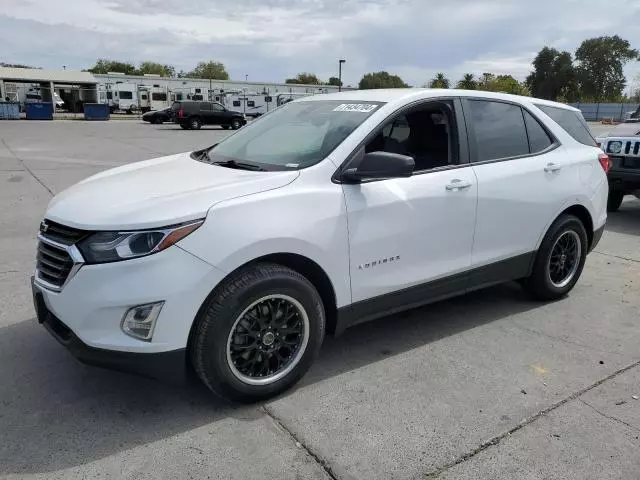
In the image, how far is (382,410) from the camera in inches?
123

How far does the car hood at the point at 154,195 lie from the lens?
278 centimetres

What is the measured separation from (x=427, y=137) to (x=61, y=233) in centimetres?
254

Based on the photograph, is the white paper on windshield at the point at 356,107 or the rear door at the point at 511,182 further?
the rear door at the point at 511,182

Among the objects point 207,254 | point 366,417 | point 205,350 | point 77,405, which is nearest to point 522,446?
point 366,417

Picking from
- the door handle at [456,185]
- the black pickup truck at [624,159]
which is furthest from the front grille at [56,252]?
the black pickup truck at [624,159]

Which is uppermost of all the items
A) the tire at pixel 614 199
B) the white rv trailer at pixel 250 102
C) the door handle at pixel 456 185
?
the white rv trailer at pixel 250 102

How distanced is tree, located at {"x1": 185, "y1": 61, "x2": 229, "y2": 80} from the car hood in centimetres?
11542

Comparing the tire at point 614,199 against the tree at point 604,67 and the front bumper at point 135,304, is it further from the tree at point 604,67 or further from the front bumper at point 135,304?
the tree at point 604,67

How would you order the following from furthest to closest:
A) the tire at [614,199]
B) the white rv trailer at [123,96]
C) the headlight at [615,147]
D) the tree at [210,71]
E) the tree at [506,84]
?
the tree at [210,71] < the tree at [506,84] < the white rv trailer at [123,96] < the tire at [614,199] < the headlight at [615,147]

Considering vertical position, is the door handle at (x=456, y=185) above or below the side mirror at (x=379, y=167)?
below

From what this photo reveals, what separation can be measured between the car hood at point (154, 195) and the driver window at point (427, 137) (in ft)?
3.59

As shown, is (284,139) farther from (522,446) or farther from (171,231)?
(522,446)

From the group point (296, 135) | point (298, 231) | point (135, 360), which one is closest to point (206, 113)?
point (296, 135)

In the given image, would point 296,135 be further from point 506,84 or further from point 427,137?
point 506,84
